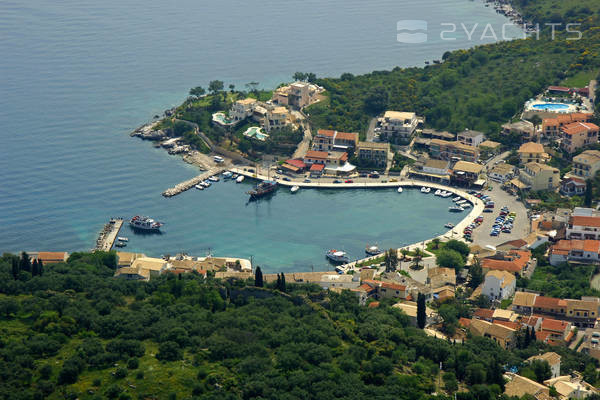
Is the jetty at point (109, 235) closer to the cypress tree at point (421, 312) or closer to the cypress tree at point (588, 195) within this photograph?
the cypress tree at point (421, 312)

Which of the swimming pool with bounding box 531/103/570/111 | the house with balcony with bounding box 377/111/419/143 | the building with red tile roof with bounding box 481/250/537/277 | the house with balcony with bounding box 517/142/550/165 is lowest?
the building with red tile roof with bounding box 481/250/537/277

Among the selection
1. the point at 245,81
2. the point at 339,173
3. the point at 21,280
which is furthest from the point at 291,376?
the point at 245,81

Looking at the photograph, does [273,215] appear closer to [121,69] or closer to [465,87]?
[465,87]

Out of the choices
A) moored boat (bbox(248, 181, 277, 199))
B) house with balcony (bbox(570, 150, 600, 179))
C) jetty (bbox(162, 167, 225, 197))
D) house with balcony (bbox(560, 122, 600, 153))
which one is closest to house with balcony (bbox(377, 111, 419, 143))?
moored boat (bbox(248, 181, 277, 199))

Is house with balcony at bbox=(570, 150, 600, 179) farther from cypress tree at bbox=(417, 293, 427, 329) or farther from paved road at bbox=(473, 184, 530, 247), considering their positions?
cypress tree at bbox=(417, 293, 427, 329)

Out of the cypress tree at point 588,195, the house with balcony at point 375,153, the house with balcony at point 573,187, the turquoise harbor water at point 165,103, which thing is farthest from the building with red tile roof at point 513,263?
the house with balcony at point 375,153
